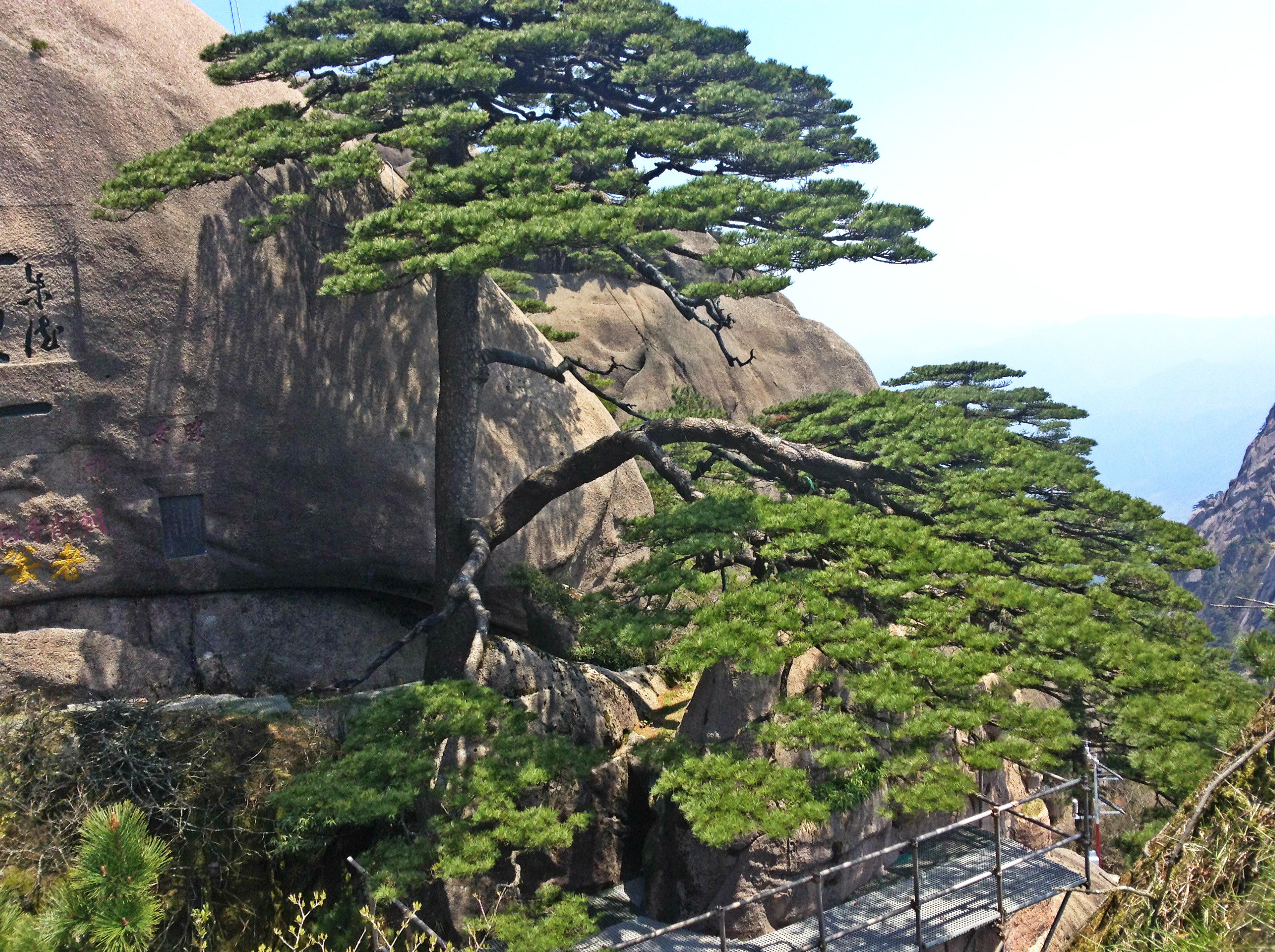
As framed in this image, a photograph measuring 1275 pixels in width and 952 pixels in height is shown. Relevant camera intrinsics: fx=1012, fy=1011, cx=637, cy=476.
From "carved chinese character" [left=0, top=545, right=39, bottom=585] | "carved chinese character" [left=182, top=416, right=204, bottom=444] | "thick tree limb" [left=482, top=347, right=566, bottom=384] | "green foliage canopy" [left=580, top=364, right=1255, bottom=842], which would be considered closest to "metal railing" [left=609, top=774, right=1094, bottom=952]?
"green foliage canopy" [left=580, top=364, right=1255, bottom=842]

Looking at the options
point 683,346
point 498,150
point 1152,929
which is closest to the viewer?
point 1152,929

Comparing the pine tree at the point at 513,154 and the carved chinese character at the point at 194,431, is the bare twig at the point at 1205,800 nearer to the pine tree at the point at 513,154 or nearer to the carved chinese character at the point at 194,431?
the pine tree at the point at 513,154

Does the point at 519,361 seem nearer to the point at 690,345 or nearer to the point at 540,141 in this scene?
the point at 540,141

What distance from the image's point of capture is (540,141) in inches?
352

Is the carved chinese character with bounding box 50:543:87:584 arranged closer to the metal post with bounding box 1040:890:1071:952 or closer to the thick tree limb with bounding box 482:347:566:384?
the thick tree limb with bounding box 482:347:566:384

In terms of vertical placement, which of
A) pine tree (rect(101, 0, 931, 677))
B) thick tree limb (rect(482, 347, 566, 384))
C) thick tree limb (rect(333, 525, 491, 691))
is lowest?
thick tree limb (rect(333, 525, 491, 691))

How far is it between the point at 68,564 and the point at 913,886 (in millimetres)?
8024

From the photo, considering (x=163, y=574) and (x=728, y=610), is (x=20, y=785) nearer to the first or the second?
(x=163, y=574)

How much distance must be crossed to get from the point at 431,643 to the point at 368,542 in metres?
1.65

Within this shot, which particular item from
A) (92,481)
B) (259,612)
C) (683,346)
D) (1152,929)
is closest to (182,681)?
(259,612)

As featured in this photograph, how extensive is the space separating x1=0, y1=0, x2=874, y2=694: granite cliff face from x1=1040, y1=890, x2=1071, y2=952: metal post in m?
6.26

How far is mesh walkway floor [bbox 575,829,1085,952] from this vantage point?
23.8 ft

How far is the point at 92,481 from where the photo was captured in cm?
959

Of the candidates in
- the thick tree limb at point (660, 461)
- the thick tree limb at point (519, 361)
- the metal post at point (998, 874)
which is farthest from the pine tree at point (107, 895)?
the thick tree limb at point (519, 361)
